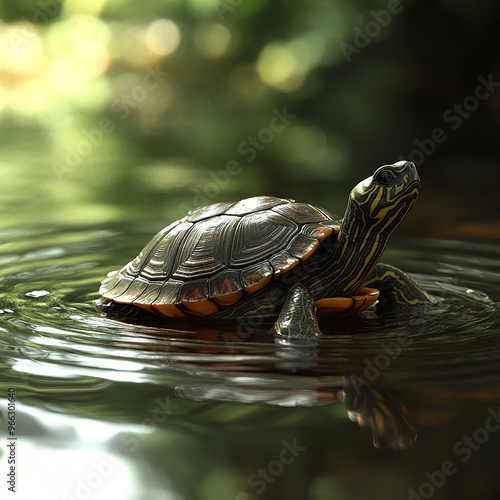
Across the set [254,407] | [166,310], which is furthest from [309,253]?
[254,407]

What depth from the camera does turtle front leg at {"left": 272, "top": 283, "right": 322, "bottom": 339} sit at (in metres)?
2.77

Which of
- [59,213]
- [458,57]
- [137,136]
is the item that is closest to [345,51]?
[458,57]

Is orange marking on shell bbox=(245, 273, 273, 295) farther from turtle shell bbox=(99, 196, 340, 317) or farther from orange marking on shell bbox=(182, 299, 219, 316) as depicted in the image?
orange marking on shell bbox=(182, 299, 219, 316)

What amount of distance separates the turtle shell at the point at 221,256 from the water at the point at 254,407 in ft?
0.50

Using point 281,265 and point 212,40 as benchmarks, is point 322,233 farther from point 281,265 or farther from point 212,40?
point 212,40

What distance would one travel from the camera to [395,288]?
3.35 meters

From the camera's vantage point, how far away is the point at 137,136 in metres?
11.2

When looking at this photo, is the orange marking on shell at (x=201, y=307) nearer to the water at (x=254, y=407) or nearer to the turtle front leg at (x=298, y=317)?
the water at (x=254, y=407)

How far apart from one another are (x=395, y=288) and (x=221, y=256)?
85 centimetres

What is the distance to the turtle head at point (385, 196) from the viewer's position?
9.77ft

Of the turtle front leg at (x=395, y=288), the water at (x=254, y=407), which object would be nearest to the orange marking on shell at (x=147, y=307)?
the water at (x=254, y=407)

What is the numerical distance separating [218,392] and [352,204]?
1.22m

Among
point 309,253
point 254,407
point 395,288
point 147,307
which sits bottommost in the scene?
point 147,307

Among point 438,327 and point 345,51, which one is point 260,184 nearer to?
point 345,51
